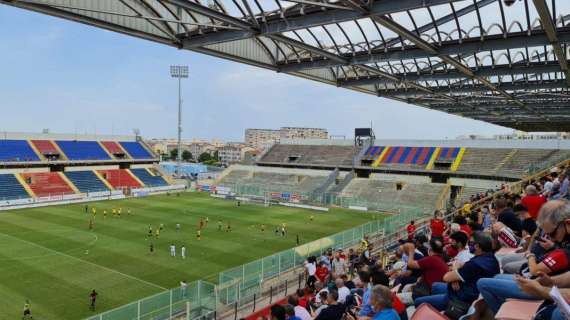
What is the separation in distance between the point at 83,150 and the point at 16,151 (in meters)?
8.74

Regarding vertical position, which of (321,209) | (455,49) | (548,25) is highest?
(455,49)

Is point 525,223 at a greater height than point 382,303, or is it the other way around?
point 525,223

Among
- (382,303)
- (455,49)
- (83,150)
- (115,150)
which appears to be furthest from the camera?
(115,150)

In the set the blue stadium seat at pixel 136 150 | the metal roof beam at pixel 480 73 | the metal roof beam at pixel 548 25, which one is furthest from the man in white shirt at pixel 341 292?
the blue stadium seat at pixel 136 150

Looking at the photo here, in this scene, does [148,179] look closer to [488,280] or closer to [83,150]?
[83,150]

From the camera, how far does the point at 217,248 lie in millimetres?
27875

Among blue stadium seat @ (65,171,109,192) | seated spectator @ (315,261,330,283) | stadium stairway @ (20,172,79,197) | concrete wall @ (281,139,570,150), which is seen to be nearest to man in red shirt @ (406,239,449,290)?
seated spectator @ (315,261,330,283)

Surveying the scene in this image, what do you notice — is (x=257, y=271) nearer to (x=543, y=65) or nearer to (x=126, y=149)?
(x=543, y=65)

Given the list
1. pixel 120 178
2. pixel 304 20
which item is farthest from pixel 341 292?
pixel 120 178

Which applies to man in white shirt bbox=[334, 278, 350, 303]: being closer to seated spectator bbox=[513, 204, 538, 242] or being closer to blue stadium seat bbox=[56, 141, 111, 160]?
seated spectator bbox=[513, 204, 538, 242]

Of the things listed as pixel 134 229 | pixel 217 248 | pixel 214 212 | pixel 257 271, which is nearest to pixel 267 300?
pixel 257 271

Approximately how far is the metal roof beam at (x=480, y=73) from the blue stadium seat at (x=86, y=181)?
135 feet

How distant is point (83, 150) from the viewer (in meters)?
59.9

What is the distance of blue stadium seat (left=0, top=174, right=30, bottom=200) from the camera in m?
44.1
